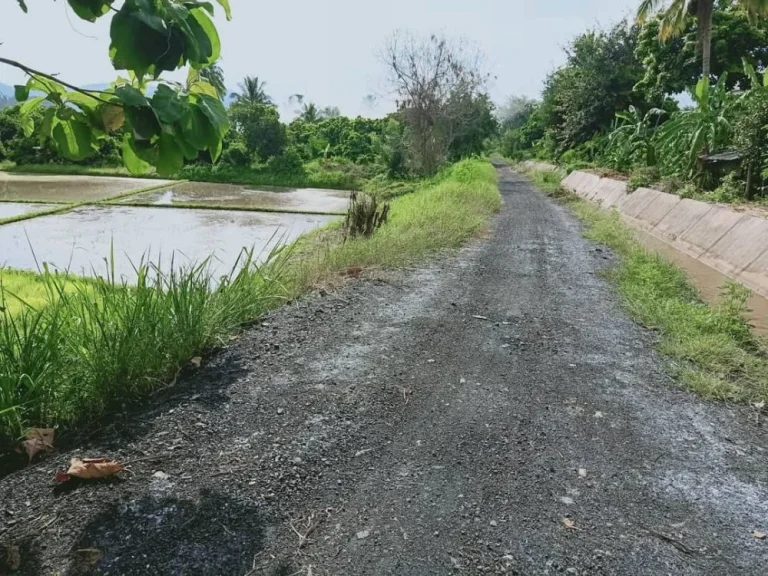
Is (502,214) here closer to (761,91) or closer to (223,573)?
(761,91)

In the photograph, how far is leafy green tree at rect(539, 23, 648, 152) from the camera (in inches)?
1014

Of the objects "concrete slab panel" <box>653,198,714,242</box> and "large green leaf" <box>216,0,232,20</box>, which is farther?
"concrete slab panel" <box>653,198,714,242</box>

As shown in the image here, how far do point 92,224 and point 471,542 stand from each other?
50.6 feet

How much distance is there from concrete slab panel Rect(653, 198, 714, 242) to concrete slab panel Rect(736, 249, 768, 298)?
2.92 metres

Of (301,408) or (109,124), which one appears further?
(301,408)

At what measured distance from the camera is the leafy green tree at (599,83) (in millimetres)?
25766

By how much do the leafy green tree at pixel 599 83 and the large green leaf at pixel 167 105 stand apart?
27199mm

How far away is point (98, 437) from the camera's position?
2830 mm

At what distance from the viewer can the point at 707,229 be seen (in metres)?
9.48

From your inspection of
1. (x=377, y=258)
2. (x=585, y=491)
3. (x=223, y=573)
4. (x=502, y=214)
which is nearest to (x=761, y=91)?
(x=502, y=214)

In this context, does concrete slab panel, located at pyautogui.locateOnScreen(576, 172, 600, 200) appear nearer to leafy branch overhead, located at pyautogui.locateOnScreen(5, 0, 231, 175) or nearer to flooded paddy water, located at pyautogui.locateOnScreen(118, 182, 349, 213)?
flooded paddy water, located at pyautogui.locateOnScreen(118, 182, 349, 213)

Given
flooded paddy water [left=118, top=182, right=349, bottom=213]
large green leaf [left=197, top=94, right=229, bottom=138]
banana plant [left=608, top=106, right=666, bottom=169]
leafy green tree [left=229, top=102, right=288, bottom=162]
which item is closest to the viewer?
large green leaf [left=197, top=94, right=229, bottom=138]

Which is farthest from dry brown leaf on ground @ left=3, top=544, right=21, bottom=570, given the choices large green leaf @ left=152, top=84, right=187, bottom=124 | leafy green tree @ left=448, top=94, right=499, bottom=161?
leafy green tree @ left=448, top=94, right=499, bottom=161

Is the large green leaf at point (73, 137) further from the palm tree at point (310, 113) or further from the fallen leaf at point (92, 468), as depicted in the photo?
the palm tree at point (310, 113)
